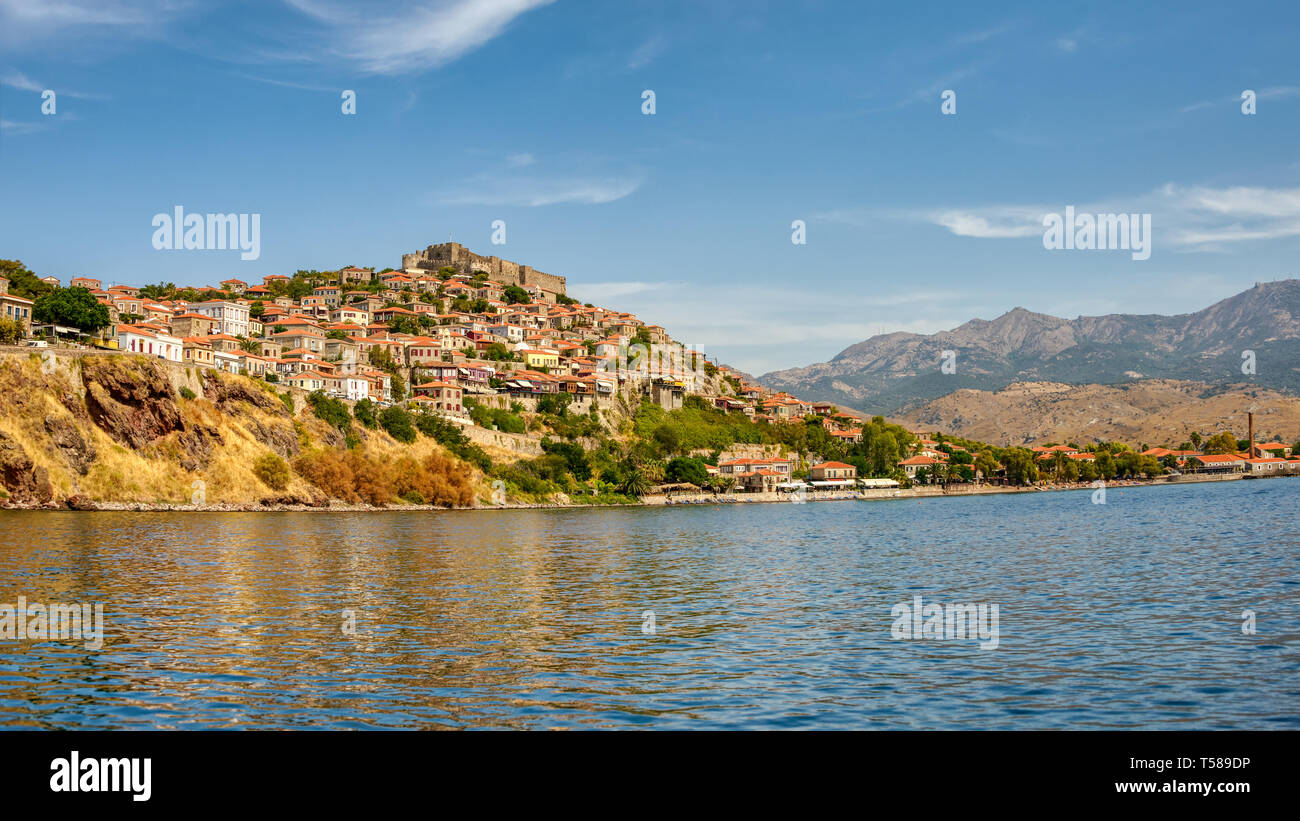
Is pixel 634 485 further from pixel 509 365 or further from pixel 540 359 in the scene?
pixel 540 359

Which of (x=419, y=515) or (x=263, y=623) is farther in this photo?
(x=419, y=515)

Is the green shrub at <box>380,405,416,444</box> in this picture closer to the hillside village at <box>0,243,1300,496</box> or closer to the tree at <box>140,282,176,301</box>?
the hillside village at <box>0,243,1300,496</box>

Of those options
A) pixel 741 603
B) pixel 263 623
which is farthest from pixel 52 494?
pixel 741 603

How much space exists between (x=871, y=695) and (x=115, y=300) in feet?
407

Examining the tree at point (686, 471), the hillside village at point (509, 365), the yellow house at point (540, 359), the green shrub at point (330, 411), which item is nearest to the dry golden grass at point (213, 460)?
the green shrub at point (330, 411)

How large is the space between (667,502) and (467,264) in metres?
91.0

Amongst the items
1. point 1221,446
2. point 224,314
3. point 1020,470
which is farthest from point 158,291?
point 1221,446

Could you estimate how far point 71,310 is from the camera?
8831 cm

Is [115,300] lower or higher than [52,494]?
higher

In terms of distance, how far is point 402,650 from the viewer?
18734 millimetres

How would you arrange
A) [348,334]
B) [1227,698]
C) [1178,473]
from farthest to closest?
[1178,473] → [348,334] → [1227,698]

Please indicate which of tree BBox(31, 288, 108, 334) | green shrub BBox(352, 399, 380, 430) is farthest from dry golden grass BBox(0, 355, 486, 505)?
tree BBox(31, 288, 108, 334)
